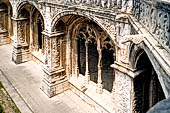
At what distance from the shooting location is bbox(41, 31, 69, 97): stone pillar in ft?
32.1

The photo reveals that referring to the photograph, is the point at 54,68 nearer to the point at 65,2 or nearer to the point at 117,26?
the point at 65,2

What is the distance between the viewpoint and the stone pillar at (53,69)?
32.1 ft

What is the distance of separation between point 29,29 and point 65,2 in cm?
634

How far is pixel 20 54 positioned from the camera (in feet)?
45.3

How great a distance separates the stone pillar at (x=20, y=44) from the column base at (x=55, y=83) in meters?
4.17

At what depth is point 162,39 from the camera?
11.2 feet

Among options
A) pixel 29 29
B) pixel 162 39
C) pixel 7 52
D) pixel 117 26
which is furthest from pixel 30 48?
pixel 162 39

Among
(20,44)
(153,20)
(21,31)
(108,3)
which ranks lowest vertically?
(20,44)

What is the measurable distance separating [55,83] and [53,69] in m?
0.60

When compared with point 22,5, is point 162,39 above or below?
below

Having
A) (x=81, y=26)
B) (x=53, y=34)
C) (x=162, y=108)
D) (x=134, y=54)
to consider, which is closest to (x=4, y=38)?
(x=53, y=34)

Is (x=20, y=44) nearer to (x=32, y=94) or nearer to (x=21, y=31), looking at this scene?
(x=21, y=31)

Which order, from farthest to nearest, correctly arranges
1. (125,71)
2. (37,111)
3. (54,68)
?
(54,68)
(37,111)
(125,71)

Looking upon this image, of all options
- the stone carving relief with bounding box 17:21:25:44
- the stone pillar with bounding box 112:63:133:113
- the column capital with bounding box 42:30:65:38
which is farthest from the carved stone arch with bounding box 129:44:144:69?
the stone carving relief with bounding box 17:21:25:44
